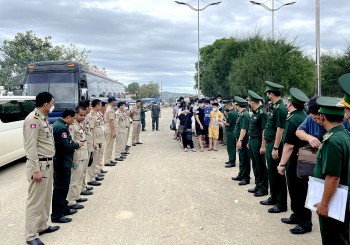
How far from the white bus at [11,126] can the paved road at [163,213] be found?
582mm

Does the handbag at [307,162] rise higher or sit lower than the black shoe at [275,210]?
higher

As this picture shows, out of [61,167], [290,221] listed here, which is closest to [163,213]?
[61,167]

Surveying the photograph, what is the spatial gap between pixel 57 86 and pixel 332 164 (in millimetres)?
11962

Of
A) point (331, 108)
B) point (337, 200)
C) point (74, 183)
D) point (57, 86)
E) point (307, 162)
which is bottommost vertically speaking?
point (74, 183)

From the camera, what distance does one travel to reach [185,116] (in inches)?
477

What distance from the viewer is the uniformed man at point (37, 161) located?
4172 millimetres

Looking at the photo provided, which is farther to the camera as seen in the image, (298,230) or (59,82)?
(59,82)

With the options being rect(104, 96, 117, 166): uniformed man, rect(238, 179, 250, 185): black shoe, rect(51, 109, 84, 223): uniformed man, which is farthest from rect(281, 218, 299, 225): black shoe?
rect(104, 96, 117, 166): uniformed man

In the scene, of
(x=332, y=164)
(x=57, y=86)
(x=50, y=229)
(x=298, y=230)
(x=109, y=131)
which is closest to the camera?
(x=332, y=164)

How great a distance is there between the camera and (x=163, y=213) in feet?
17.6

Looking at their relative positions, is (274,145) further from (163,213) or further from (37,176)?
(37,176)

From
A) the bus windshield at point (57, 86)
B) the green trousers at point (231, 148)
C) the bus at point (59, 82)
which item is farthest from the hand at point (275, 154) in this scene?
the bus windshield at point (57, 86)

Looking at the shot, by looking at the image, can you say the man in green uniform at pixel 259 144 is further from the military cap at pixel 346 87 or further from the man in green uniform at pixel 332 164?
the military cap at pixel 346 87

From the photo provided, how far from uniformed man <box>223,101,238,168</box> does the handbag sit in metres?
5.20
